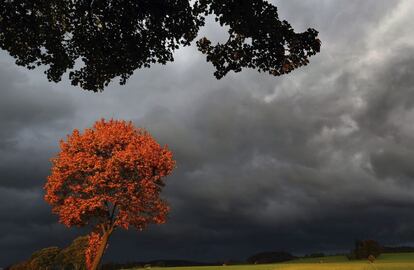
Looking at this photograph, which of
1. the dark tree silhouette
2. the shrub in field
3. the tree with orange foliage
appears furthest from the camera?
the shrub in field

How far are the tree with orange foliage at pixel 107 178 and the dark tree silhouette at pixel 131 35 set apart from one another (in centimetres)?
1695

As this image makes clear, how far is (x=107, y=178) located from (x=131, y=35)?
19.2 metres

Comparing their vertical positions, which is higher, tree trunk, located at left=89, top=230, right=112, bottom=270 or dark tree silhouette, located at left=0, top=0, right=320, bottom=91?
dark tree silhouette, located at left=0, top=0, right=320, bottom=91

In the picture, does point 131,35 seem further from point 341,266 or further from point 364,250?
point 364,250

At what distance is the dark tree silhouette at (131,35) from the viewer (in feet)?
50.5

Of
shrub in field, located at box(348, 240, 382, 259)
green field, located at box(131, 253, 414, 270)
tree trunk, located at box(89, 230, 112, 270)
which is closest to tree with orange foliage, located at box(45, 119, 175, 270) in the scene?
tree trunk, located at box(89, 230, 112, 270)

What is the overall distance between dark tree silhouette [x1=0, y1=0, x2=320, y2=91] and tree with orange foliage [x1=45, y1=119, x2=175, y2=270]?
55.6ft

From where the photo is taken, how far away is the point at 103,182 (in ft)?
114

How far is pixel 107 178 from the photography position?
3453 centimetres

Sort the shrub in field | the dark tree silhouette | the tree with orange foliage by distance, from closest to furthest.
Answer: the dark tree silhouette < the tree with orange foliage < the shrub in field

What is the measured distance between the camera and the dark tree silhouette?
15406mm

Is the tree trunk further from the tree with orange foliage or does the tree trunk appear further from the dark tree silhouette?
the dark tree silhouette

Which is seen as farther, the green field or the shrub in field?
the shrub in field

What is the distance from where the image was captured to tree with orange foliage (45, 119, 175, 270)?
34812 millimetres
